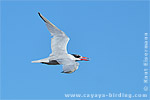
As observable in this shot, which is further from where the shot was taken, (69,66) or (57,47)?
(57,47)

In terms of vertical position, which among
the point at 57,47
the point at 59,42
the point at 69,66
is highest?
the point at 59,42

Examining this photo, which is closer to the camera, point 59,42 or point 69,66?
point 69,66

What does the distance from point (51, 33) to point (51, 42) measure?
1.10ft

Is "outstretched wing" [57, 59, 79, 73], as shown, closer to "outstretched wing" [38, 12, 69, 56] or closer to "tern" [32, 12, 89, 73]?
"tern" [32, 12, 89, 73]

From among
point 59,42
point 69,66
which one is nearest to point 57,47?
point 59,42

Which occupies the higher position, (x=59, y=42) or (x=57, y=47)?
(x=59, y=42)

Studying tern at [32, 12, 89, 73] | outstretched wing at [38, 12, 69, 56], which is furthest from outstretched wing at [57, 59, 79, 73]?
outstretched wing at [38, 12, 69, 56]

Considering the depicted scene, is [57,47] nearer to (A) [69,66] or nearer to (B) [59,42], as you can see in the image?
(B) [59,42]

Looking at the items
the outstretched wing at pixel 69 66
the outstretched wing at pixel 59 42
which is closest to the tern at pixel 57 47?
the outstretched wing at pixel 59 42

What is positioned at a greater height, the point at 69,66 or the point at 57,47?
the point at 57,47

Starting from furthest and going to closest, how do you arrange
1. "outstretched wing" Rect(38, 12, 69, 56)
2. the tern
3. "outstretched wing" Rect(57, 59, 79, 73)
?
"outstretched wing" Rect(38, 12, 69, 56) < the tern < "outstretched wing" Rect(57, 59, 79, 73)

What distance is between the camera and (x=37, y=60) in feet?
38.9

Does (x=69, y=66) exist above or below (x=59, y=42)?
below

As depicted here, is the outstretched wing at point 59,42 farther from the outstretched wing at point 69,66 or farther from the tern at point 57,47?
the outstretched wing at point 69,66
